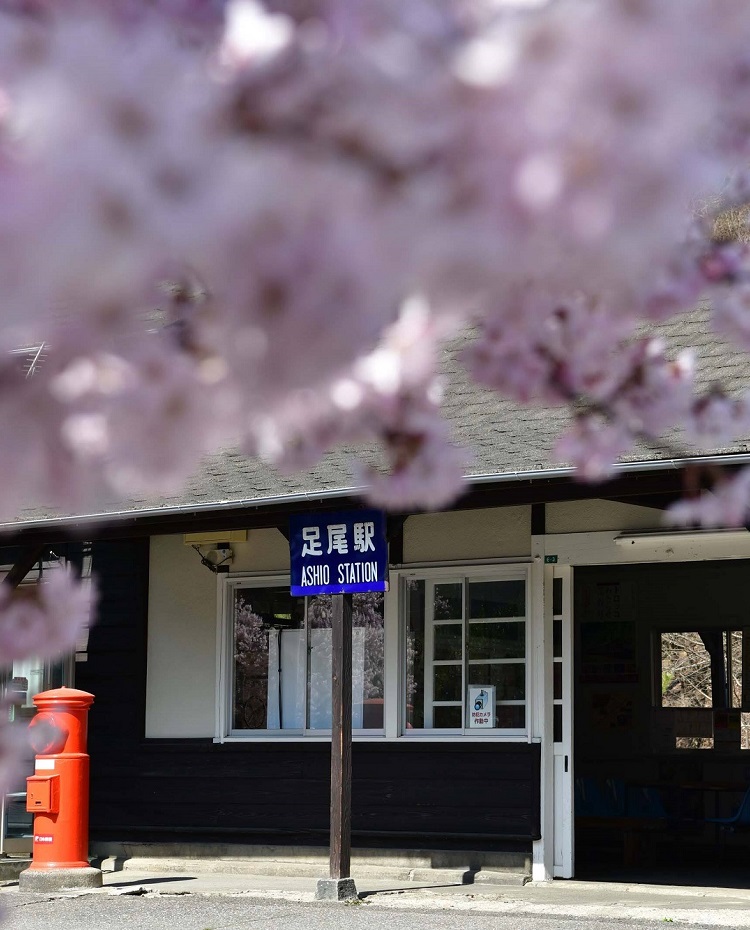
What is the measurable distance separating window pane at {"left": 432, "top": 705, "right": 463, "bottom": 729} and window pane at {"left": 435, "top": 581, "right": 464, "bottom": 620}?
2.38 ft

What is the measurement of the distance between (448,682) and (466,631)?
43cm

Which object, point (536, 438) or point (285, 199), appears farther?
point (536, 438)

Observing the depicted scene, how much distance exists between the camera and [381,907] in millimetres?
9172

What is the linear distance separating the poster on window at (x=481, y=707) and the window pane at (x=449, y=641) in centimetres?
31

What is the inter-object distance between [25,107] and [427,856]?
10.4 m

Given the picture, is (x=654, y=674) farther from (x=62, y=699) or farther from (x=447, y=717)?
(x=62, y=699)

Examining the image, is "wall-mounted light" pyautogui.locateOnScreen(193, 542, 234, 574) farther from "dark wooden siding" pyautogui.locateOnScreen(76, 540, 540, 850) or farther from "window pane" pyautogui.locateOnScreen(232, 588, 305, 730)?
"dark wooden siding" pyautogui.locateOnScreen(76, 540, 540, 850)

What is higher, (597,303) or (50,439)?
(597,303)

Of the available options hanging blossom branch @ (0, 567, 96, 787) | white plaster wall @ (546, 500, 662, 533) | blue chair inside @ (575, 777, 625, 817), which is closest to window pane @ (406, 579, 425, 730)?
white plaster wall @ (546, 500, 662, 533)

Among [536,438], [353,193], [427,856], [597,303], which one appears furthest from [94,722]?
[353,193]

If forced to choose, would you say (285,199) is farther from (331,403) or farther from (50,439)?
(331,403)

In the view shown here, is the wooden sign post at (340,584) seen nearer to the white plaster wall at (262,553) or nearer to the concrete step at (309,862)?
the concrete step at (309,862)

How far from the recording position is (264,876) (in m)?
11.4

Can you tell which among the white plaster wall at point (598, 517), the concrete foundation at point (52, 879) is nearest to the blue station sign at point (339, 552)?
the white plaster wall at point (598, 517)
